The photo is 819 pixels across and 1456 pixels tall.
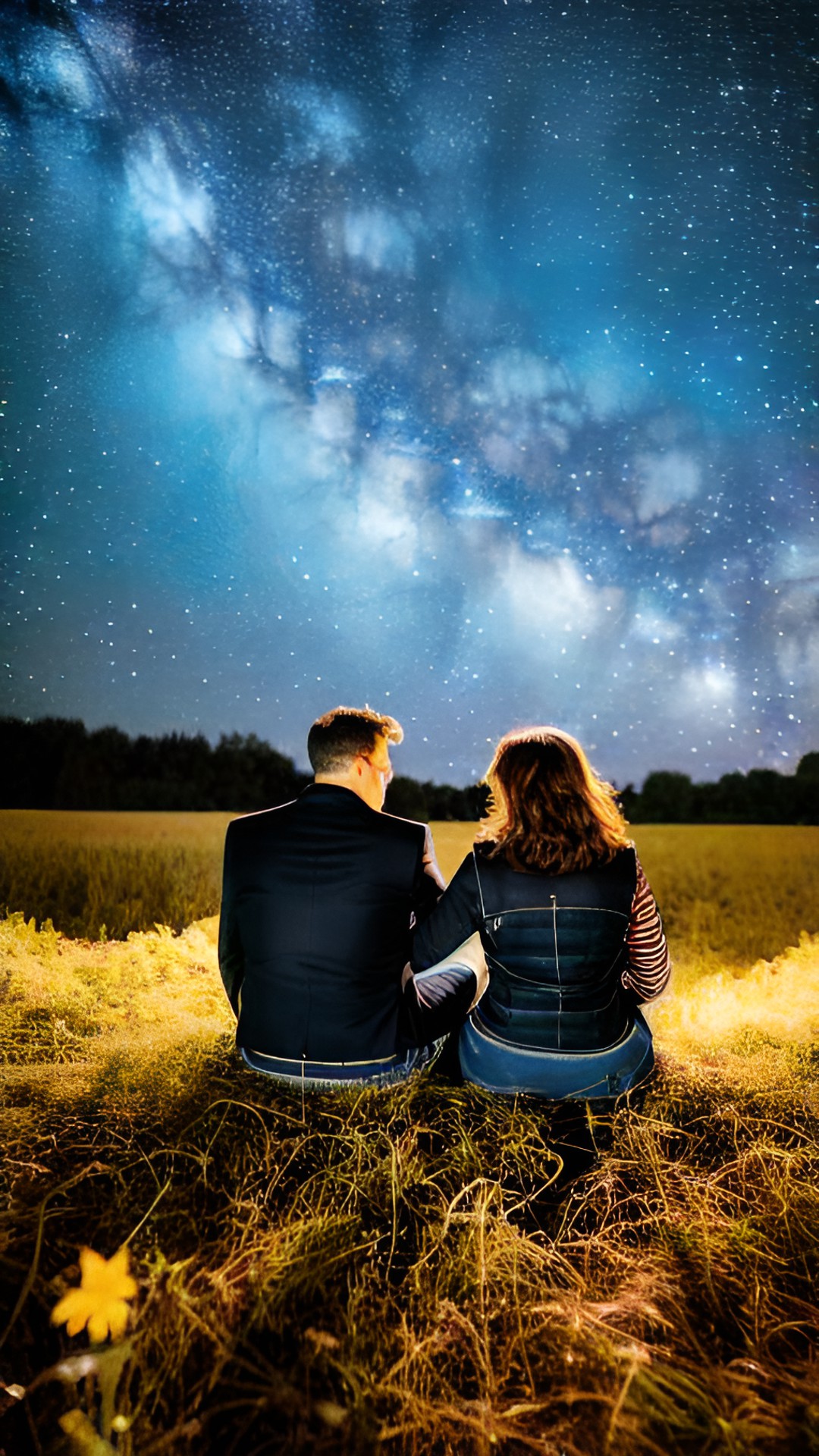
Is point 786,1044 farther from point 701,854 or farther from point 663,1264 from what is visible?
point 701,854

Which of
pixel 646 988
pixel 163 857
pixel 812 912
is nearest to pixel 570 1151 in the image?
pixel 646 988

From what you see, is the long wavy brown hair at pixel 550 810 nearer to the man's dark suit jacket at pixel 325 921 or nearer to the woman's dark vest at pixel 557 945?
the woman's dark vest at pixel 557 945

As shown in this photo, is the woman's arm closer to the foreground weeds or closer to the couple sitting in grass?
the couple sitting in grass

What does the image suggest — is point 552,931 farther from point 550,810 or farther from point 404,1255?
point 404,1255

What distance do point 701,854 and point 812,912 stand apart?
6.07 m

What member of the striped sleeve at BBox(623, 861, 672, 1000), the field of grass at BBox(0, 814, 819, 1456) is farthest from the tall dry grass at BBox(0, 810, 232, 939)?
the striped sleeve at BBox(623, 861, 672, 1000)

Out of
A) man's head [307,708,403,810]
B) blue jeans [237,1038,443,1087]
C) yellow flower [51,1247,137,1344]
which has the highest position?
man's head [307,708,403,810]

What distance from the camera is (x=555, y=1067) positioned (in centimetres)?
268

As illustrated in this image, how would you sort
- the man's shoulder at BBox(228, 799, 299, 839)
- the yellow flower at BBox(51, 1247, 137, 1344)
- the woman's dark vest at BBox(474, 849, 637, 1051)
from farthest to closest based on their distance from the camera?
the man's shoulder at BBox(228, 799, 299, 839), the woman's dark vest at BBox(474, 849, 637, 1051), the yellow flower at BBox(51, 1247, 137, 1344)

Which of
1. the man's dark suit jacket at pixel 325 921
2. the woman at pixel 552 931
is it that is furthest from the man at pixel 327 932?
the woman at pixel 552 931

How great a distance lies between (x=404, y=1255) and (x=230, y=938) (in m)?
A: 1.31

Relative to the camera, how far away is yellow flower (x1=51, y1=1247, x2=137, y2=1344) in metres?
1.86

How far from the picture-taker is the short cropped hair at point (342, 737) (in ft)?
9.52

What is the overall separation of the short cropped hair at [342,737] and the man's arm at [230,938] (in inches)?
18.2
